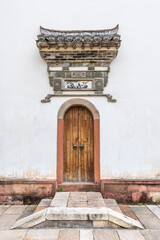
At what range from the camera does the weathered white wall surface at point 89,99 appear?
447 centimetres

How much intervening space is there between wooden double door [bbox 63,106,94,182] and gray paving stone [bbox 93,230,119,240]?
166 cm

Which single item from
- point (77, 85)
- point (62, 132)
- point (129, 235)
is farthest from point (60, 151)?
point (129, 235)

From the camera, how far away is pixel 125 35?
483cm

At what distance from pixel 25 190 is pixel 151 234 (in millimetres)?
2985

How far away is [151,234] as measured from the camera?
302 centimetres

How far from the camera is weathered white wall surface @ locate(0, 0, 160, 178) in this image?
4469 millimetres

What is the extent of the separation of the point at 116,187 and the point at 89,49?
3680 mm

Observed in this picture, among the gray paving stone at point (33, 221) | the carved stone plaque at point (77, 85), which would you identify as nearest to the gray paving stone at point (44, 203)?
the gray paving stone at point (33, 221)

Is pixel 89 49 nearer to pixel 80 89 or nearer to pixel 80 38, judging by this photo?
pixel 80 38

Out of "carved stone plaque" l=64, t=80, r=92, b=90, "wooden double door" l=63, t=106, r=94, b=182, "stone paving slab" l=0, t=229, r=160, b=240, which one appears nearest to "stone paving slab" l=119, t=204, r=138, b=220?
"stone paving slab" l=0, t=229, r=160, b=240

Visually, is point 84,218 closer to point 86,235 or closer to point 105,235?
point 86,235

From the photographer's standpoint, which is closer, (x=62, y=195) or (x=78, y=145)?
(x=62, y=195)

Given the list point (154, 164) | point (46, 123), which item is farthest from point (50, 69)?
point (154, 164)

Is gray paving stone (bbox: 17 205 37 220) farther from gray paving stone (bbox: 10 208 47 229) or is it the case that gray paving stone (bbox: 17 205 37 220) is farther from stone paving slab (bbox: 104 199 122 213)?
stone paving slab (bbox: 104 199 122 213)
